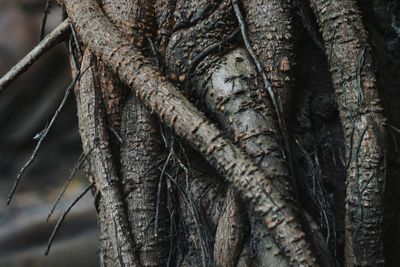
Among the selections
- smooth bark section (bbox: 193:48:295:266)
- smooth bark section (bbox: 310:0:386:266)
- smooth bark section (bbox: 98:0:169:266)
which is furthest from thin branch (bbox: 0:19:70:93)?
smooth bark section (bbox: 310:0:386:266)

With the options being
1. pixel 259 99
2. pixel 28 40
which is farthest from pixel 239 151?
pixel 28 40

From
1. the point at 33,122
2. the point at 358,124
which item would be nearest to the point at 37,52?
the point at 358,124

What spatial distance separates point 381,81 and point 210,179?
449 mm

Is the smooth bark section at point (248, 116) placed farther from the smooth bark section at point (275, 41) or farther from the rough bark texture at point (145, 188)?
the rough bark texture at point (145, 188)

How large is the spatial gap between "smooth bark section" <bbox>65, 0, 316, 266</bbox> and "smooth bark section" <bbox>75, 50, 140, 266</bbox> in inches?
3.4

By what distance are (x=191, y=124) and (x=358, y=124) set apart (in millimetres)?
350

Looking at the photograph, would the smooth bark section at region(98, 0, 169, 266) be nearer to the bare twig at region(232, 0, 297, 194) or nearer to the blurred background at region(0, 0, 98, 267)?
the bare twig at region(232, 0, 297, 194)

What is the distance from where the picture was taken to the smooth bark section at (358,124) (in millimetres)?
1444

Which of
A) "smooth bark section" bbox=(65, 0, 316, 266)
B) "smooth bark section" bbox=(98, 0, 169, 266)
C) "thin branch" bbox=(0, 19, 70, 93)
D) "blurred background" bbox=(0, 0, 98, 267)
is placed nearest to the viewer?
"smooth bark section" bbox=(65, 0, 316, 266)

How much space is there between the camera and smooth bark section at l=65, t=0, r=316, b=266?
4.52ft

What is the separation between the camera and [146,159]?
1.65 metres

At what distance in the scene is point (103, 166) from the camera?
165 cm

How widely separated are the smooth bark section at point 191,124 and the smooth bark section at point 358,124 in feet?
0.46

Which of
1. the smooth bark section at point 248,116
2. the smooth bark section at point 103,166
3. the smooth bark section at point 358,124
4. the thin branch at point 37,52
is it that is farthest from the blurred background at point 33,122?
the smooth bark section at point 358,124
